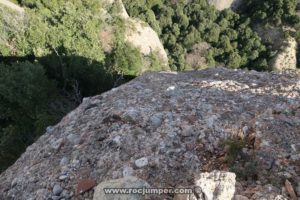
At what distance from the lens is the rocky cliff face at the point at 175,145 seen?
904 cm

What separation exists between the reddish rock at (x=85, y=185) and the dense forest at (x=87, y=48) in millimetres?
8873

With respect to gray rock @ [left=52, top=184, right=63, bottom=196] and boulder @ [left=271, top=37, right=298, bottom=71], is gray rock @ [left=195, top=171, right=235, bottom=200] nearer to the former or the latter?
gray rock @ [left=52, top=184, right=63, bottom=196]

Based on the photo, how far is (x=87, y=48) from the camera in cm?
Result: 3025

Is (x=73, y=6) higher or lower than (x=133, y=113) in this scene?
higher

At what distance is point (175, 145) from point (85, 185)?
107 inches

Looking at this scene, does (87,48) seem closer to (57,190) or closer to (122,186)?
(57,190)

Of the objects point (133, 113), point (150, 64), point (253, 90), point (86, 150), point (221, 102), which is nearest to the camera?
point (86, 150)

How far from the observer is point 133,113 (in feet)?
40.0

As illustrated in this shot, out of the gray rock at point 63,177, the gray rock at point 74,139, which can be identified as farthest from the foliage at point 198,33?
the gray rock at point 63,177

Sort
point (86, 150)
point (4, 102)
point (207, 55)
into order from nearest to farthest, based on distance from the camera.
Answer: point (86, 150) < point (4, 102) < point (207, 55)

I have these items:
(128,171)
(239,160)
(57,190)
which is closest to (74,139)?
(57,190)

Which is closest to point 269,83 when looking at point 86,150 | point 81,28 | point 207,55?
Result: point 86,150

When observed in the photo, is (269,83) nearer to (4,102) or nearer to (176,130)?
(176,130)

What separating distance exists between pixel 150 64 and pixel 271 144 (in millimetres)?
26000
